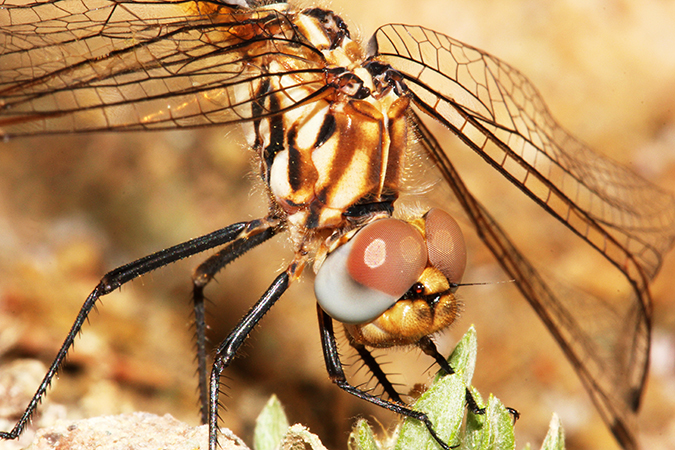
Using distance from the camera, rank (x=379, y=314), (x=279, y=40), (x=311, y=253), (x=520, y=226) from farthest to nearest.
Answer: (x=520, y=226), (x=311, y=253), (x=279, y=40), (x=379, y=314)

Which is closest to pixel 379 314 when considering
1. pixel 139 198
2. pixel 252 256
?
pixel 252 256

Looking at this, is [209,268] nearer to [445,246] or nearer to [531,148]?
[445,246]

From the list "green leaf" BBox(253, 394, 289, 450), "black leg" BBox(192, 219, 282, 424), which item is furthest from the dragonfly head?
"green leaf" BBox(253, 394, 289, 450)

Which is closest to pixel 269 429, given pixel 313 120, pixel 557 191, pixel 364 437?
pixel 364 437

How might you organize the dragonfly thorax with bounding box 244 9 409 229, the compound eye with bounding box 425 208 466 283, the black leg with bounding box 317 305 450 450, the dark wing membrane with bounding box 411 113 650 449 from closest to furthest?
the black leg with bounding box 317 305 450 450 → the compound eye with bounding box 425 208 466 283 → the dragonfly thorax with bounding box 244 9 409 229 → the dark wing membrane with bounding box 411 113 650 449

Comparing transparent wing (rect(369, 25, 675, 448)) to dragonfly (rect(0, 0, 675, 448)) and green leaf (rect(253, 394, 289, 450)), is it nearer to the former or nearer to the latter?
dragonfly (rect(0, 0, 675, 448))

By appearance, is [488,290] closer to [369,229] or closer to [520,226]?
[520,226]
